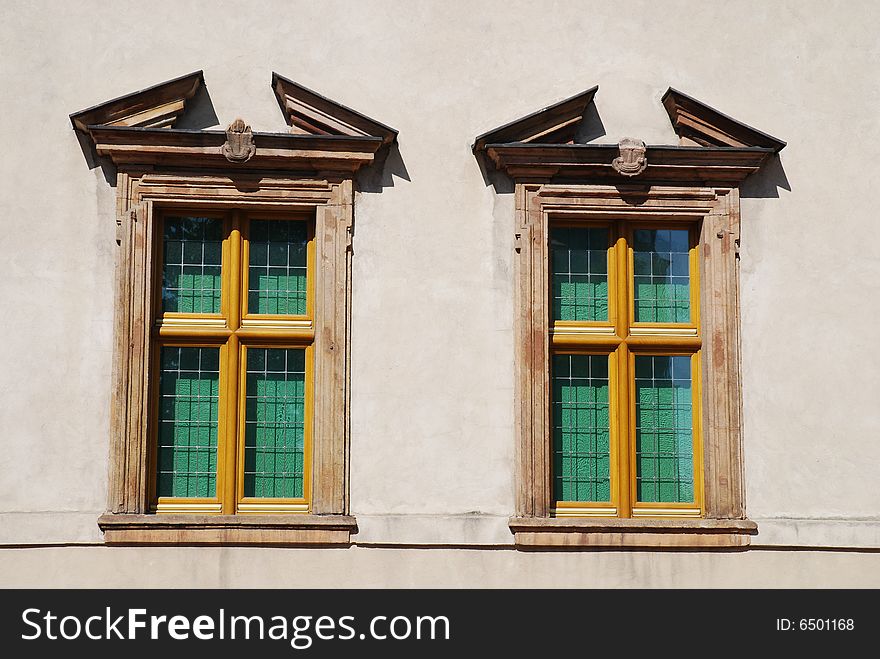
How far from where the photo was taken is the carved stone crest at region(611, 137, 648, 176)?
883 centimetres

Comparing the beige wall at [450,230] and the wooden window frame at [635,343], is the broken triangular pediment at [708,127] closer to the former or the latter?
the beige wall at [450,230]

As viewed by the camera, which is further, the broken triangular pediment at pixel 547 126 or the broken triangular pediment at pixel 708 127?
the broken triangular pediment at pixel 708 127

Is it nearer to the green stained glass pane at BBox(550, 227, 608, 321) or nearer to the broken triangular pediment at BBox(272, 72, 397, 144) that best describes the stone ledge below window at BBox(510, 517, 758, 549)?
the green stained glass pane at BBox(550, 227, 608, 321)

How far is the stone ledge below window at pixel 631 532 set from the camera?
8492 millimetres

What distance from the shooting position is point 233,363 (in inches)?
343

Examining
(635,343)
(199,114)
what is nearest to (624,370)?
(635,343)

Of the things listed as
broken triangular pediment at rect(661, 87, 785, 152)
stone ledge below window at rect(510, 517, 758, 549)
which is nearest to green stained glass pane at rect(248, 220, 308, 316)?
stone ledge below window at rect(510, 517, 758, 549)

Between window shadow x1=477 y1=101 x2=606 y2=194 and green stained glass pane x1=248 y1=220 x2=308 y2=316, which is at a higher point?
window shadow x1=477 y1=101 x2=606 y2=194

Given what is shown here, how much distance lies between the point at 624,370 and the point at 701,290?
751 mm

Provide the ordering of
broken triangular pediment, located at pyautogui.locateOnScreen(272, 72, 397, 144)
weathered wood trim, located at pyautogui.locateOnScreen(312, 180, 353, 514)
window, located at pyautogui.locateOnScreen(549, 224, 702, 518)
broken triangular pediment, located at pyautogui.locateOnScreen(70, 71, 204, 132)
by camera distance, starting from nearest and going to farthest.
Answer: weathered wood trim, located at pyautogui.locateOnScreen(312, 180, 353, 514) → broken triangular pediment, located at pyautogui.locateOnScreen(70, 71, 204, 132) → broken triangular pediment, located at pyautogui.locateOnScreen(272, 72, 397, 144) → window, located at pyautogui.locateOnScreen(549, 224, 702, 518)

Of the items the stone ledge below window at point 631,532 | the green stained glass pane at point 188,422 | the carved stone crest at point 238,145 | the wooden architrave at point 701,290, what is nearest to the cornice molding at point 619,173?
the wooden architrave at point 701,290

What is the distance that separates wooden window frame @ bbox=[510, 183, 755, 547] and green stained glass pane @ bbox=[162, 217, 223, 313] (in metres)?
2.00

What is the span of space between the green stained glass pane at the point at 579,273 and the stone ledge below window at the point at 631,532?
1386mm

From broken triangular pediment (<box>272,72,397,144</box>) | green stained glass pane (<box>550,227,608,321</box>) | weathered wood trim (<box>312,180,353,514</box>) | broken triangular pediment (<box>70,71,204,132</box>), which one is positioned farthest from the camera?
green stained glass pane (<box>550,227,608,321</box>)
